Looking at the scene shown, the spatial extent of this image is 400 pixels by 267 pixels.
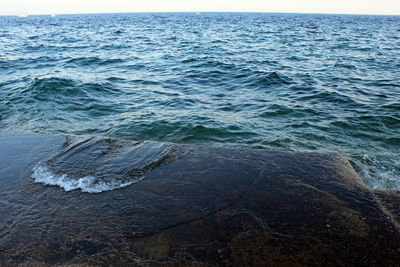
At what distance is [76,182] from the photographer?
382cm

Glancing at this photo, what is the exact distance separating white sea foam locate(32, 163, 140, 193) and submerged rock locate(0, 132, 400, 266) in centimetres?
9

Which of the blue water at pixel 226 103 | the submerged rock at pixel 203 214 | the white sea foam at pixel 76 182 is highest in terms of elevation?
the submerged rock at pixel 203 214

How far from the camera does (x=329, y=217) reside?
119 inches

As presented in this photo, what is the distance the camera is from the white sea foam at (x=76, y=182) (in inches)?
145

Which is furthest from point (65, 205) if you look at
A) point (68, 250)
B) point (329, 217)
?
point (329, 217)

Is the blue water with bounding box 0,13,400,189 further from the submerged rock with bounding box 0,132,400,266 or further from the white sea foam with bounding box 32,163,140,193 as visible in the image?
the white sea foam with bounding box 32,163,140,193

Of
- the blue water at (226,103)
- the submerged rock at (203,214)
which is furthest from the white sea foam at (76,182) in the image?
the blue water at (226,103)

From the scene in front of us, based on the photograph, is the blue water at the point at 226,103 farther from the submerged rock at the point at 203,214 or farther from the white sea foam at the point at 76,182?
the white sea foam at the point at 76,182

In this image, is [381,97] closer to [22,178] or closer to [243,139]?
[243,139]

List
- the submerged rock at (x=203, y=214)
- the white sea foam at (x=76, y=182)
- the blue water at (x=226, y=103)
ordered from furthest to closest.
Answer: the blue water at (x=226, y=103) < the white sea foam at (x=76, y=182) < the submerged rock at (x=203, y=214)

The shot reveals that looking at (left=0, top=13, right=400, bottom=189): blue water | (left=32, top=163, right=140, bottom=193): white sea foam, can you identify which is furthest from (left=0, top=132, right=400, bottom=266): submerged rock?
(left=0, top=13, right=400, bottom=189): blue water

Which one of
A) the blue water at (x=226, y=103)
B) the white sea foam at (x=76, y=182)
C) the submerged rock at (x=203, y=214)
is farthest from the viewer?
the blue water at (x=226, y=103)

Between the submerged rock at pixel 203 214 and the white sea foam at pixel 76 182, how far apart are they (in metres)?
0.09

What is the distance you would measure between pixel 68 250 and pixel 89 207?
26.3 inches
